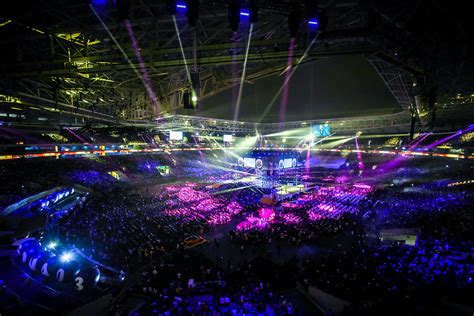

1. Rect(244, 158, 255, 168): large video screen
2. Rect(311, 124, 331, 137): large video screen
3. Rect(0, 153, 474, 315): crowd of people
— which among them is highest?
Rect(311, 124, 331, 137): large video screen

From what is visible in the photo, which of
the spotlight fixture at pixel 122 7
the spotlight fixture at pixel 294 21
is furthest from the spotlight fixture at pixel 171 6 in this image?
the spotlight fixture at pixel 294 21

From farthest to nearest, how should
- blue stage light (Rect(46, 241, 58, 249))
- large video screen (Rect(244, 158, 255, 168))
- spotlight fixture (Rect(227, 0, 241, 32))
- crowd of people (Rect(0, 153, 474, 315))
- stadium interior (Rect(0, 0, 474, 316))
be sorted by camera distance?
large video screen (Rect(244, 158, 255, 168))
blue stage light (Rect(46, 241, 58, 249))
crowd of people (Rect(0, 153, 474, 315))
stadium interior (Rect(0, 0, 474, 316))
spotlight fixture (Rect(227, 0, 241, 32))

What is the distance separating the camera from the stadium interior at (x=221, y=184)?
6.54 meters

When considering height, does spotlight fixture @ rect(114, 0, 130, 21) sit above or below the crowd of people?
above

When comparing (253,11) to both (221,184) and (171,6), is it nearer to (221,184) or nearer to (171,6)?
(171,6)

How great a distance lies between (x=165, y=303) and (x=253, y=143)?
3634 centimetres

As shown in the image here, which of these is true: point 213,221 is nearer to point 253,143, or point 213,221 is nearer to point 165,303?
point 165,303

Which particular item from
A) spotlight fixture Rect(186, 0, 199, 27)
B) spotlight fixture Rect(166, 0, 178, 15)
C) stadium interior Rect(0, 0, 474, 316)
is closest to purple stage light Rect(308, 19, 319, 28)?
stadium interior Rect(0, 0, 474, 316)

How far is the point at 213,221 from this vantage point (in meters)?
18.5

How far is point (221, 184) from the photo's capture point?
30.8m

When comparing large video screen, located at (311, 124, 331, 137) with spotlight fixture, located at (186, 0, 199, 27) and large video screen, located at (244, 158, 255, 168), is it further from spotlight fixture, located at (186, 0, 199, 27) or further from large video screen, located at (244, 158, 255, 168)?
spotlight fixture, located at (186, 0, 199, 27)

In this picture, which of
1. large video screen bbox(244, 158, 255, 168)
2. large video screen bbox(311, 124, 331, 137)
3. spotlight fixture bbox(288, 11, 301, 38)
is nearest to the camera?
spotlight fixture bbox(288, 11, 301, 38)

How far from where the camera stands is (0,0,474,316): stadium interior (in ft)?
21.5

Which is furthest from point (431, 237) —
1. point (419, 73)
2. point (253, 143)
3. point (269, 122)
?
point (253, 143)
